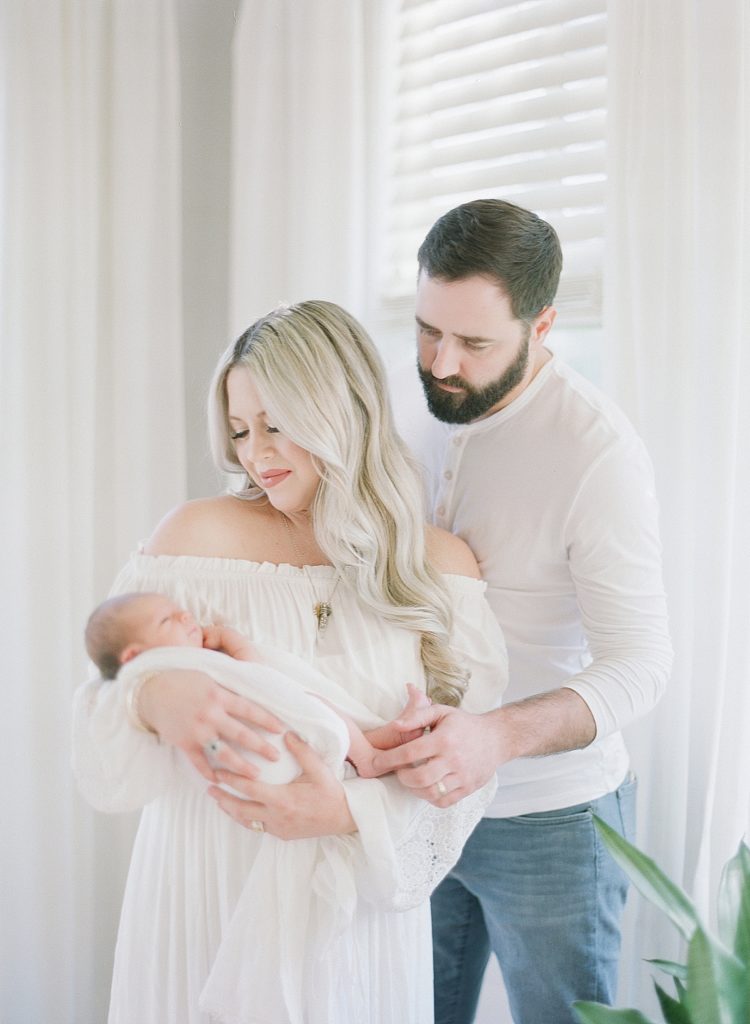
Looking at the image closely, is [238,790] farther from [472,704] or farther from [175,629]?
[472,704]

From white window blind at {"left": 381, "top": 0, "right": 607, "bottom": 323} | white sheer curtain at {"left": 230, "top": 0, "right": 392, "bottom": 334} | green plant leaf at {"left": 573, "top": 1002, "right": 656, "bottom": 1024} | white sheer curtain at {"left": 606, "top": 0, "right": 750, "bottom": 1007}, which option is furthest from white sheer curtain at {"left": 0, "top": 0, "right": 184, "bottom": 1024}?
green plant leaf at {"left": 573, "top": 1002, "right": 656, "bottom": 1024}

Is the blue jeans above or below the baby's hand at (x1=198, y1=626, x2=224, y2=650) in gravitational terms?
below

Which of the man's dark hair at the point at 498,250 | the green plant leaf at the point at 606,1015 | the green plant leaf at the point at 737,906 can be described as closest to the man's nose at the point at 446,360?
the man's dark hair at the point at 498,250

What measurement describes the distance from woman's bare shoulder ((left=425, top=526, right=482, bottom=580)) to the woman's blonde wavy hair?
0.18 ft

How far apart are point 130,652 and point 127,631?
0.03 meters

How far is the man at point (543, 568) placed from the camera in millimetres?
1617

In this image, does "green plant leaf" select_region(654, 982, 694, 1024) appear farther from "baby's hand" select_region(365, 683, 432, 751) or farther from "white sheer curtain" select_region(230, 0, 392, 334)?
"white sheer curtain" select_region(230, 0, 392, 334)

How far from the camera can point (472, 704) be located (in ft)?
5.11

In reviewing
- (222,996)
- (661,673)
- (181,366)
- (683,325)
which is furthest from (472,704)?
(181,366)

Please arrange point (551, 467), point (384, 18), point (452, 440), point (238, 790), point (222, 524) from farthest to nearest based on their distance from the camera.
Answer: point (384, 18)
point (452, 440)
point (551, 467)
point (222, 524)
point (238, 790)

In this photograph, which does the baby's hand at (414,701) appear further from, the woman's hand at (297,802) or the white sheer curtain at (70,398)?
the white sheer curtain at (70,398)

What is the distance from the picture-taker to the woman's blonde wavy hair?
4.83 feet

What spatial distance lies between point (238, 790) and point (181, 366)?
140 cm

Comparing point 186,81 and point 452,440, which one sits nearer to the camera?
point 452,440
